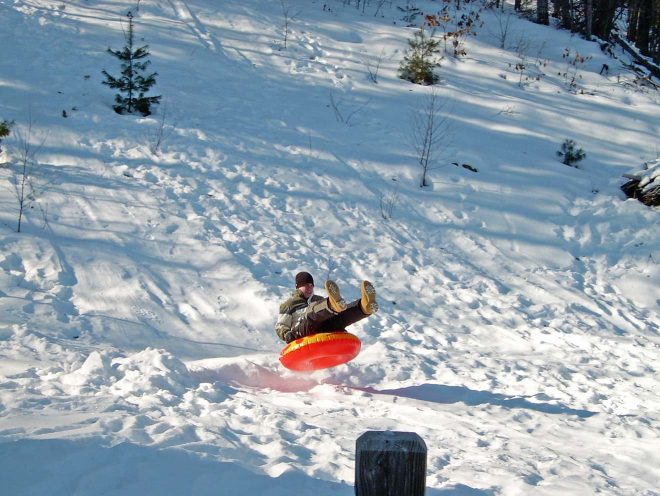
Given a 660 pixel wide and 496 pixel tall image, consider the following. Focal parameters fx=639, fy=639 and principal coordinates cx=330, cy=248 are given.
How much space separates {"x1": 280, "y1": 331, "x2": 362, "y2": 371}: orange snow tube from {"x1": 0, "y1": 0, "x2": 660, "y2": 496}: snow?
0.92 feet

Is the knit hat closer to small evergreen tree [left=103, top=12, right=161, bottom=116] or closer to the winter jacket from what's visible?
the winter jacket

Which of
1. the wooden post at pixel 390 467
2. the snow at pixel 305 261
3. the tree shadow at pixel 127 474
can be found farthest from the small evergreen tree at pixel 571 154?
the wooden post at pixel 390 467

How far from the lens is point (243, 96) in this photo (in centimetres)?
1211

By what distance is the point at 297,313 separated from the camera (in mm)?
6125

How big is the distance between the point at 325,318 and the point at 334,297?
435mm

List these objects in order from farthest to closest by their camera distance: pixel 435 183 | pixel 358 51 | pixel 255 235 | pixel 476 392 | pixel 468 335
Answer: pixel 358 51 < pixel 435 183 < pixel 255 235 < pixel 468 335 < pixel 476 392

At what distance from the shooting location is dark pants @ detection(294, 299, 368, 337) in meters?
5.76

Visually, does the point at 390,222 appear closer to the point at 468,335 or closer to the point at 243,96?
the point at 468,335

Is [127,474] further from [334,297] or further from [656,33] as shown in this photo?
[656,33]

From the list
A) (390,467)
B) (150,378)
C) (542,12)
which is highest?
(542,12)

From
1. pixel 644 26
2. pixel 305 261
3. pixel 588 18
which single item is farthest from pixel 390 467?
pixel 644 26

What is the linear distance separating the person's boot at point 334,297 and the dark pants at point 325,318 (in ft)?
0.54

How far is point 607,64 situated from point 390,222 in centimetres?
907

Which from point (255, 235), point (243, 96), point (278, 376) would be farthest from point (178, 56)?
point (278, 376)
